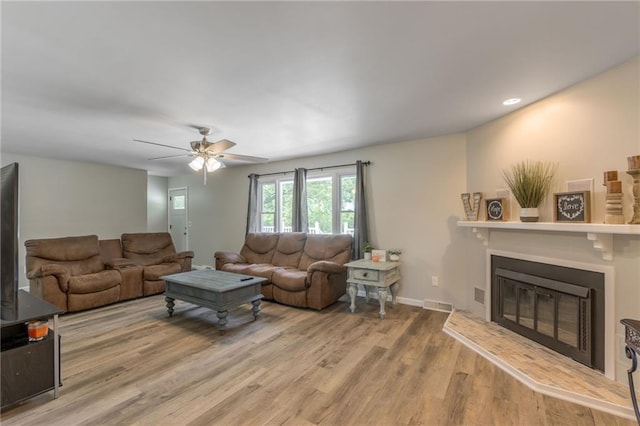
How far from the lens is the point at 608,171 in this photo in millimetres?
2193

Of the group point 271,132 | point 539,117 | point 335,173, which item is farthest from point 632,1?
point 335,173

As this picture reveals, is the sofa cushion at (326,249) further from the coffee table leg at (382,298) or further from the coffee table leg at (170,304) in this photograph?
the coffee table leg at (170,304)

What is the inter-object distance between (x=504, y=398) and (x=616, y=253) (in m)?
1.41

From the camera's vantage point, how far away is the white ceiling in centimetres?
157

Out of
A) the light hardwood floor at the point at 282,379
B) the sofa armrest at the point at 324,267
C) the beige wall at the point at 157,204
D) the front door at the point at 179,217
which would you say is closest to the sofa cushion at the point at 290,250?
the sofa armrest at the point at 324,267

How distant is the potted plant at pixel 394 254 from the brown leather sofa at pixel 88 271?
3741 millimetres

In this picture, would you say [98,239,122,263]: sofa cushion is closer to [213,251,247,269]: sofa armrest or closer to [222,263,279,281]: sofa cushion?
[213,251,247,269]: sofa armrest

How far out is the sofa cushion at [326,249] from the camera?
4.43 m

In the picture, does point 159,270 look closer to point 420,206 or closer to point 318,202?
point 318,202

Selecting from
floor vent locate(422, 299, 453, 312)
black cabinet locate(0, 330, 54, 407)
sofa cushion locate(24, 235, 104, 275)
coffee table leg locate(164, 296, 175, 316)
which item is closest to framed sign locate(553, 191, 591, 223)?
floor vent locate(422, 299, 453, 312)

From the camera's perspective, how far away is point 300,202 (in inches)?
204

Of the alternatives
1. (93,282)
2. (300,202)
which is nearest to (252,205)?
(300,202)

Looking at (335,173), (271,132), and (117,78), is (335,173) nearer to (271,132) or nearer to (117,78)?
(271,132)

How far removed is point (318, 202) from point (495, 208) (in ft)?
9.33
